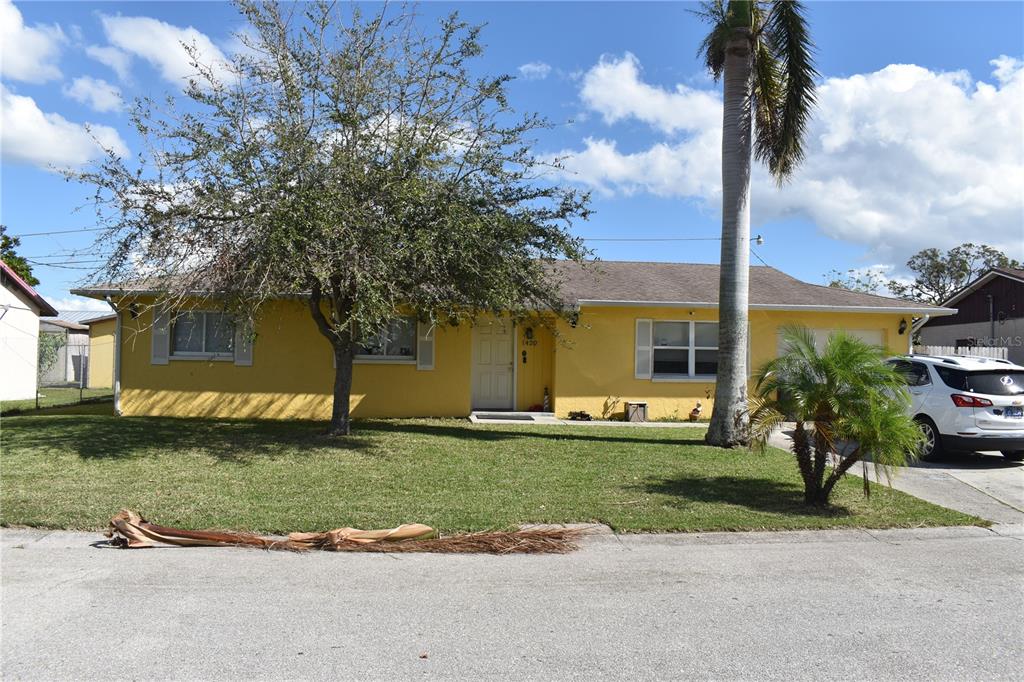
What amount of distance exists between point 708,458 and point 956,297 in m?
24.4

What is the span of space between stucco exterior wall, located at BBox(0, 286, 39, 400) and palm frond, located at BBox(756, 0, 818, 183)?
21757 millimetres

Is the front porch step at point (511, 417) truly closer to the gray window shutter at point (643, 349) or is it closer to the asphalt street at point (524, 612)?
the gray window shutter at point (643, 349)

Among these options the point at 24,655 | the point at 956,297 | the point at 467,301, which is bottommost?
the point at 24,655

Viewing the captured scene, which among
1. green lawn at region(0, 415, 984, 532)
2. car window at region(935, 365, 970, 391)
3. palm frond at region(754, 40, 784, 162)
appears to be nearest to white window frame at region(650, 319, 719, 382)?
green lawn at region(0, 415, 984, 532)

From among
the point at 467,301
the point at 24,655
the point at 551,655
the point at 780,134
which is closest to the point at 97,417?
the point at 467,301

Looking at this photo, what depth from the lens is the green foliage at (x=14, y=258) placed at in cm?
3125

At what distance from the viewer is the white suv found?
10.5 meters

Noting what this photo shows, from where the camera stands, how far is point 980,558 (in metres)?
6.38

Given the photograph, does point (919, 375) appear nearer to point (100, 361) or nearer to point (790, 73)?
point (790, 73)

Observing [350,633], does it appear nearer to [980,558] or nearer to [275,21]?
[980,558]

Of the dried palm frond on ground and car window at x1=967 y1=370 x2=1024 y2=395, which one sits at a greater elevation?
car window at x1=967 y1=370 x2=1024 y2=395

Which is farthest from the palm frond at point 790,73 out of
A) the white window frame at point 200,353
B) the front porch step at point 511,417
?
the white window frame at point 200,353

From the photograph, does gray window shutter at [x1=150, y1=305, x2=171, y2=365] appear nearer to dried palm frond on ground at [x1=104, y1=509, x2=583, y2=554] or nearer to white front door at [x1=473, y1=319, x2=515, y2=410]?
white front door at [x1=473, y1=319, x2=515, y2=410]

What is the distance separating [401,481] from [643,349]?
28.4ft
